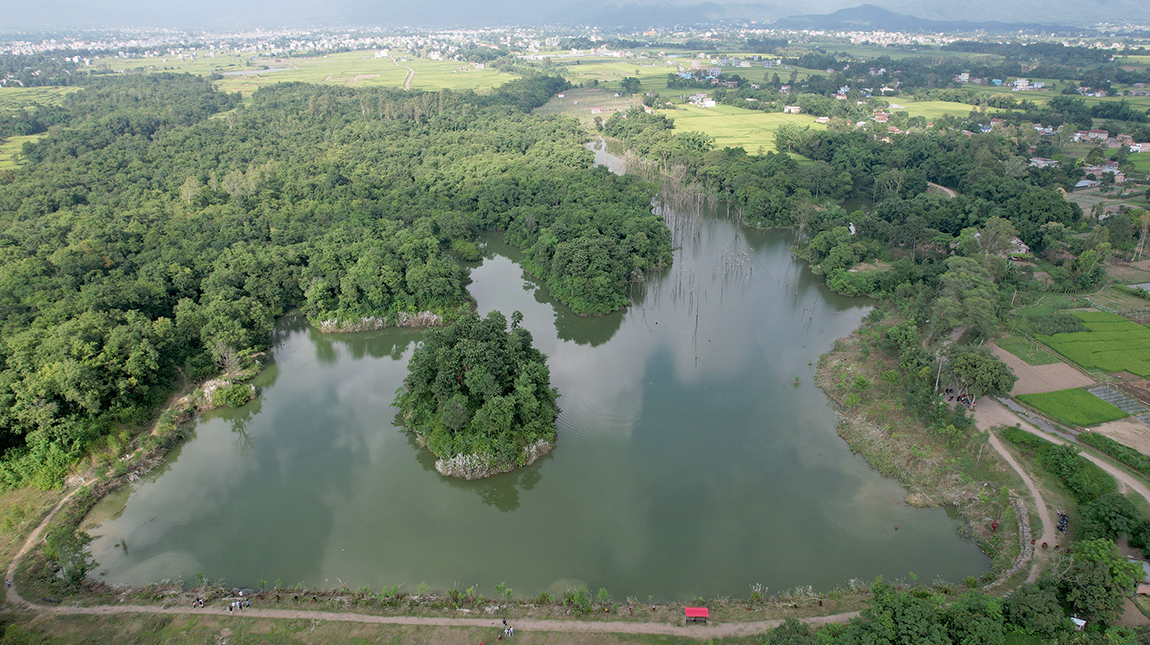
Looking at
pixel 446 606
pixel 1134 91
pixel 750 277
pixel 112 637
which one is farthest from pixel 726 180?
pixel 1134 91

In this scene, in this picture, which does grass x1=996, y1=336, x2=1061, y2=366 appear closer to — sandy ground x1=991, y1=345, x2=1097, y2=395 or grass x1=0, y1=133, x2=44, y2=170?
sandy ground x1=991, y1=345, x2=1097, y2=395

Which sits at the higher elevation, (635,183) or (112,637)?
(635,183)

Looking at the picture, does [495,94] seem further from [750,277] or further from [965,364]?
[965,364]

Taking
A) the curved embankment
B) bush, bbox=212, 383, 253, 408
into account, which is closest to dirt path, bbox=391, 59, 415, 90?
bush, bbox=212, 383, 253, 408

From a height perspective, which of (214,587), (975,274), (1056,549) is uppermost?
(975,274)

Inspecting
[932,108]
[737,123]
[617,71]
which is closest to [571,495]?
[737,123]

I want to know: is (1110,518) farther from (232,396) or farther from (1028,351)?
(232,396)
